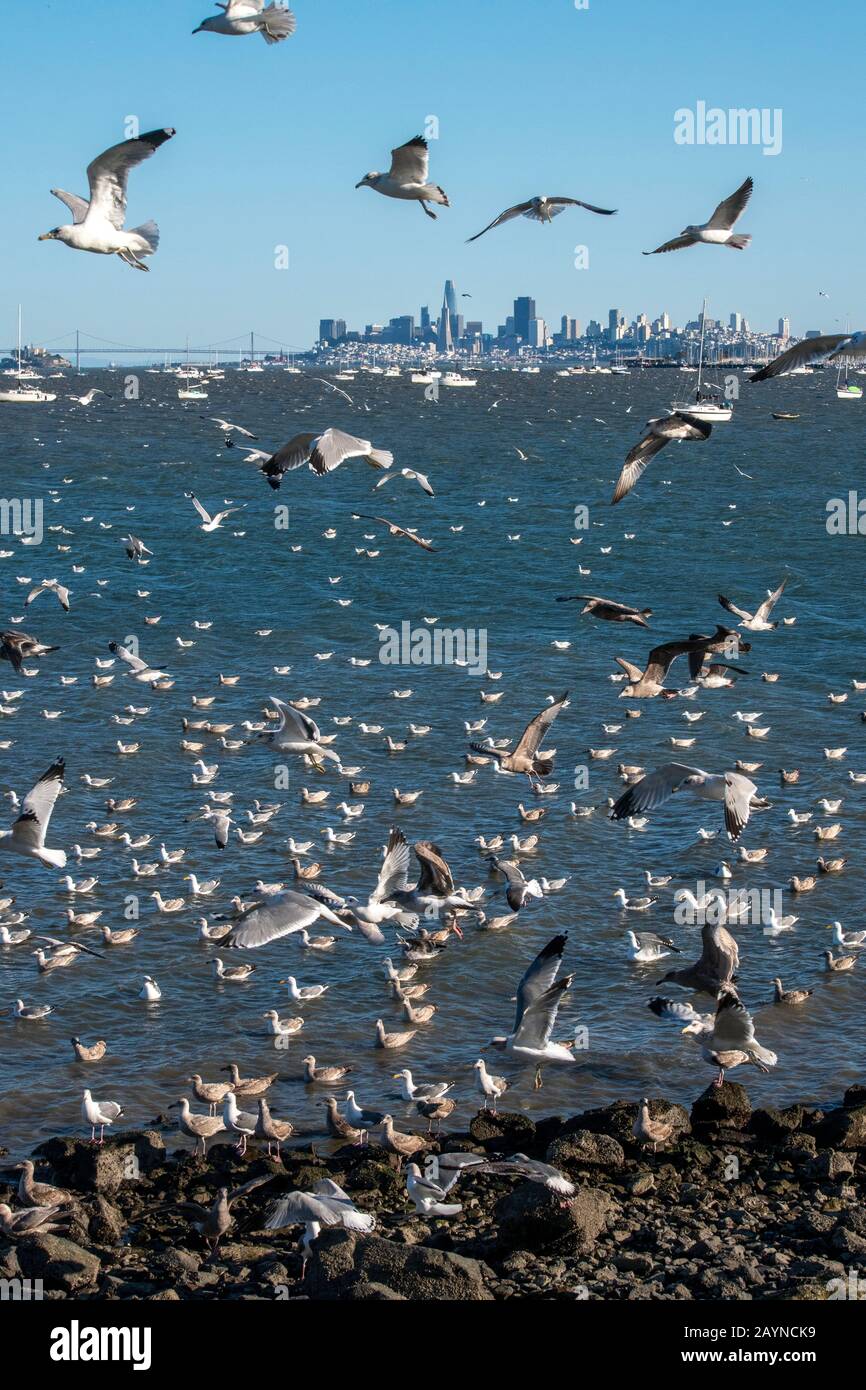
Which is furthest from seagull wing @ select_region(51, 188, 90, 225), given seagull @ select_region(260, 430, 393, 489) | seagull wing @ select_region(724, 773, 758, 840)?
seagull wing @ select_region(724, 773, 758, 840)

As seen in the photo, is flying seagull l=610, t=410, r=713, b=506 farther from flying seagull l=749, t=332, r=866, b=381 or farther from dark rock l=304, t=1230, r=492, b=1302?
dark rock l=304, t=1230, r=492, b=1302

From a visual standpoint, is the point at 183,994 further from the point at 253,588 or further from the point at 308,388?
the point at 308,388

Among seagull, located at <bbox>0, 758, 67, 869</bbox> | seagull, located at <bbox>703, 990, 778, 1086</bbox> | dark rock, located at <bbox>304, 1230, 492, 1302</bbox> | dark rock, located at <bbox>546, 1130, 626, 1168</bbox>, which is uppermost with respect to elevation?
seagull, located at <bbox>0, 758, 67, 869</bbox>

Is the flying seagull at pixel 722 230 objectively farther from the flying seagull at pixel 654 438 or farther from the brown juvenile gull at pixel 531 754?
the brown juvenile gull at pixel 531 754

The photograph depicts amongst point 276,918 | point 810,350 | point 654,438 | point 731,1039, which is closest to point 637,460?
point 654,438

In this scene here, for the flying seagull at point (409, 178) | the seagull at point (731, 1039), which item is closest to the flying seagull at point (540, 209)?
the flying seagull at point (409, 178)

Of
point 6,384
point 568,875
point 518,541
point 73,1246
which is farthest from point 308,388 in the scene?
point 73,1246

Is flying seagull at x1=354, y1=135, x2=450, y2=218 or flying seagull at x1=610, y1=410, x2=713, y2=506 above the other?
flying seagull at x1=354, y1=135, x2=450, y2=218
